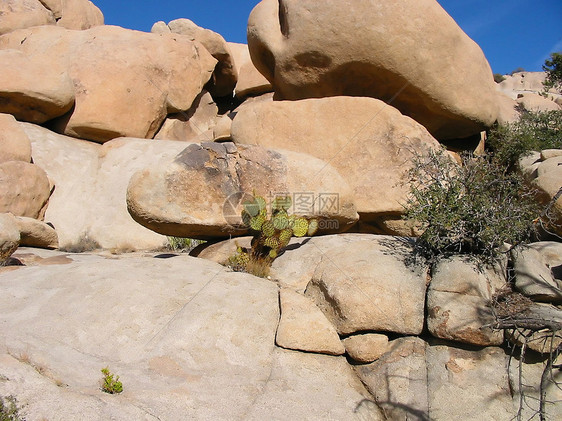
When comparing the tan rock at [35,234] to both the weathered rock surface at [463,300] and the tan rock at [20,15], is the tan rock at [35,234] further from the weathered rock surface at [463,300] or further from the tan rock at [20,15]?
the tan rock at [20,15]

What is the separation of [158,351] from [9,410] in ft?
3.82

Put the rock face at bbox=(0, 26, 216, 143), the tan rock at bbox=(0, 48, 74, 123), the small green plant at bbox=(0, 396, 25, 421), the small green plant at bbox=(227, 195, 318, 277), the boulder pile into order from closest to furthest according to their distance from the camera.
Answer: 1. the small green plant at bbox=(0, 396, 25, 421)
2. the boulder pile
3. the small green plant at bbox=(227, 195, 318, 277)
4. the tan rock at bbox=(0, 48, 74, 123)
5. the rock face at bbox=(0, 26, 216, 143)

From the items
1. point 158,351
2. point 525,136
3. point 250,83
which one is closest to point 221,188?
point 158,351

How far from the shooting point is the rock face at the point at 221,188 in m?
5.19

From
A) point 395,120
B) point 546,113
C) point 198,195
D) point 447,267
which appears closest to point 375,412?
point 447,267

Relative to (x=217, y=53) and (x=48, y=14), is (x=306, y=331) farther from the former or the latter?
(x=48, y=14)

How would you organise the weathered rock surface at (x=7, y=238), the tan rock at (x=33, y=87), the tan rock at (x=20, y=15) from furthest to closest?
the tan rock at (x=20, y=15) → the tan rock at (x=33, y=87) → the weathered rock surface at (x=7, y=238)

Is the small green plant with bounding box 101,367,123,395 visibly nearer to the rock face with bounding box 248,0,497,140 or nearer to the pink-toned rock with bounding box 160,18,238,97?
the rock face with bounding box 248,0,497,140

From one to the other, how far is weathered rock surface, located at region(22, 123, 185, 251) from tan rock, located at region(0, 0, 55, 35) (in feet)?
15.1

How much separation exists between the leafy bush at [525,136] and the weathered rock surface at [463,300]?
12.8 feet

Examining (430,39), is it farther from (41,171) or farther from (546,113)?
(41,171)

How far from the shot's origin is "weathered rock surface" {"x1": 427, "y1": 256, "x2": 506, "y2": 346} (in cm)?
367

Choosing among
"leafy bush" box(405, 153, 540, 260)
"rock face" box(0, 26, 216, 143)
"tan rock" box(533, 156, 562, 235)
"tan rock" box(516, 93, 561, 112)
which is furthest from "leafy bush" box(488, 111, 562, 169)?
"rock face" box(0, 26, 216, 143)

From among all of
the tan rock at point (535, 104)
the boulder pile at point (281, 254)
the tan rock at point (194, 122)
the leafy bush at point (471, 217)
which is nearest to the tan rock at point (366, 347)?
the boulder pile at point (281, 254)
